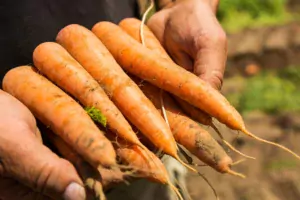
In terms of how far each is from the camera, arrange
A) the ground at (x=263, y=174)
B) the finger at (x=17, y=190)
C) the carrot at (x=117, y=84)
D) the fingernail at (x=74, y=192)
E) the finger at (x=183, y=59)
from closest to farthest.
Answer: the fingernail at (x=74, y=192), the finger at (x=17, y=190), the carrot at (x=117, y=84), the finger at (x=183, y=59), the ground at (x=263, y=174)

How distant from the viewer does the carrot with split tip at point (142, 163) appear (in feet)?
3.89

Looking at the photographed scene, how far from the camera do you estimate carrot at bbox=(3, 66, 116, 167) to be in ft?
3.65

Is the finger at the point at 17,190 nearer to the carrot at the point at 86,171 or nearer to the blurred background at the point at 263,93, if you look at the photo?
the carrot at the point at 86,171

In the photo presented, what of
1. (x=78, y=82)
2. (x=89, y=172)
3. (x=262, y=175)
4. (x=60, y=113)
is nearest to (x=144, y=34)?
(x=78, y=82)

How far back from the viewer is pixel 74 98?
130 centimetres

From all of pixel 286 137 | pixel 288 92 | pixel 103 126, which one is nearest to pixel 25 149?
pixel 103 126

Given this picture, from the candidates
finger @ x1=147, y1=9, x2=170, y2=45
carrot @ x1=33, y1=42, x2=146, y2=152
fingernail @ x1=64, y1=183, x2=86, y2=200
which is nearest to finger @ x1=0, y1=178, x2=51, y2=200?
fingernail @ x1=64, y1=183, x2=86, y2=200

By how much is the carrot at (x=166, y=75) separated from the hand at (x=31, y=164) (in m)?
0.36

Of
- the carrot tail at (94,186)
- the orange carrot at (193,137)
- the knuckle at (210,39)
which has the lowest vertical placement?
the orange carrot at (193,137)

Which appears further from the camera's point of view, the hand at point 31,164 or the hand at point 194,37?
the hand at point 194,37

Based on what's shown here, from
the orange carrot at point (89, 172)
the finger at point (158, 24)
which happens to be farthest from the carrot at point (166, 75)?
the orange carrot at point (89, 172)

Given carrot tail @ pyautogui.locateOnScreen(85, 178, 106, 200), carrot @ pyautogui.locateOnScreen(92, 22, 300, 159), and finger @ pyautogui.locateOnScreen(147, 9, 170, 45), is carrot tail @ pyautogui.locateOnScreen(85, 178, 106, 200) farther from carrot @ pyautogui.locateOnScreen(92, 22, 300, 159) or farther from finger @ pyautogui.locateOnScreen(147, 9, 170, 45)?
finger @ pyautogui.locateOnScreen(147, 9, 170, 45)

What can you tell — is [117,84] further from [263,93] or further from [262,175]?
[263,93]

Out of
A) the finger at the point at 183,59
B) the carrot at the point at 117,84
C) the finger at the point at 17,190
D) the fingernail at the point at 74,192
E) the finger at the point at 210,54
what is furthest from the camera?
the finger at the point at 183,59
